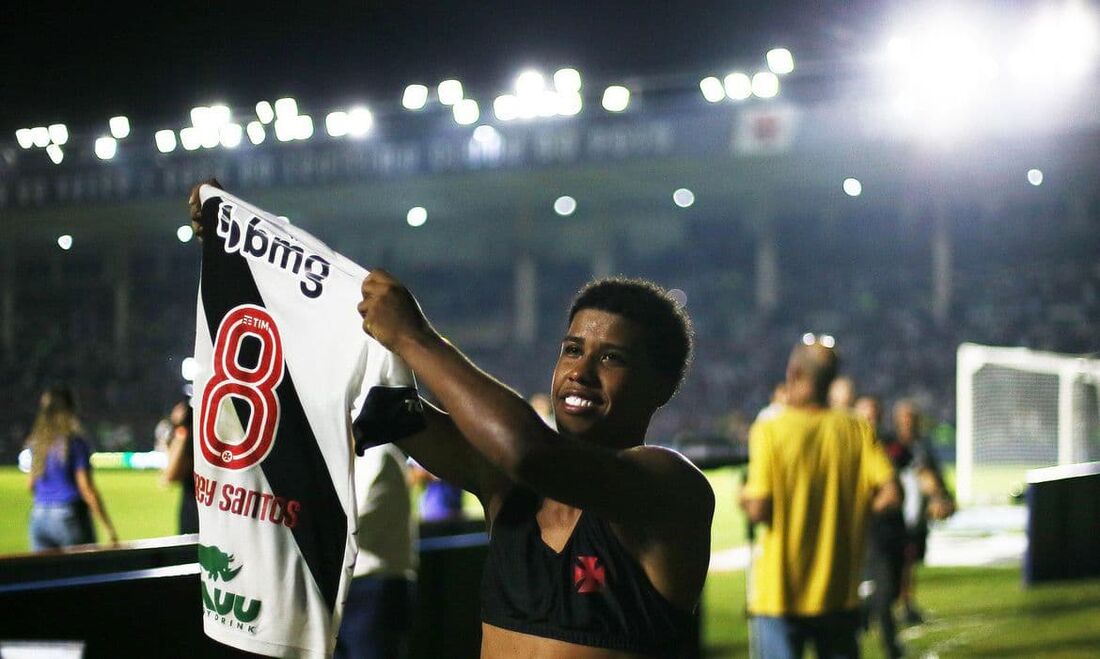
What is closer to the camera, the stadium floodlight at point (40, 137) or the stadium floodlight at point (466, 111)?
the stadium floodlight at point (466, 111)

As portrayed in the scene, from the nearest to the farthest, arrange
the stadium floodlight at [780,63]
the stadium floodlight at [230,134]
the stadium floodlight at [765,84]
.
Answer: the stadium floodlight at [780,63] → the stadium floodlight at [765,84] → the stadium floodlight at [230,134]

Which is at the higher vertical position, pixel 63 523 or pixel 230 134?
pixel 230 134

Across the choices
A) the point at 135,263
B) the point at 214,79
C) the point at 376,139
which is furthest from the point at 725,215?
the point at 214,79

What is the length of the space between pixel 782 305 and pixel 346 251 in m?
13.3

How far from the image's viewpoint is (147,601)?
4.28 metres

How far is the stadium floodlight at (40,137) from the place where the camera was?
113ft

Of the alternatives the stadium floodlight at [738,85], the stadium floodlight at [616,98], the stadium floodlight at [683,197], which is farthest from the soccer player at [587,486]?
the stadium floodlight at [683,197]

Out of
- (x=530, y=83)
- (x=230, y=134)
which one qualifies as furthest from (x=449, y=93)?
(x=230, y=134)

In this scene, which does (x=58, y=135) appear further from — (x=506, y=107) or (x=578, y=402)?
(x=578, y=402)

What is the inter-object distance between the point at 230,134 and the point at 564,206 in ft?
31.1

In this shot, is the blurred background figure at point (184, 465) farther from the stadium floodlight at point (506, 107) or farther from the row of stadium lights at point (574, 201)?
the row of stadium lights at point (574, 201)

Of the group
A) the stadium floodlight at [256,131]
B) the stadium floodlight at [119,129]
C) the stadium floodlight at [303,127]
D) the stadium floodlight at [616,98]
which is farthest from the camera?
the stadium floodlight at [256,131]

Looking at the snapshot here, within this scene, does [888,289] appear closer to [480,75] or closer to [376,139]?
[376,139]

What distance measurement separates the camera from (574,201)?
37.6 m
